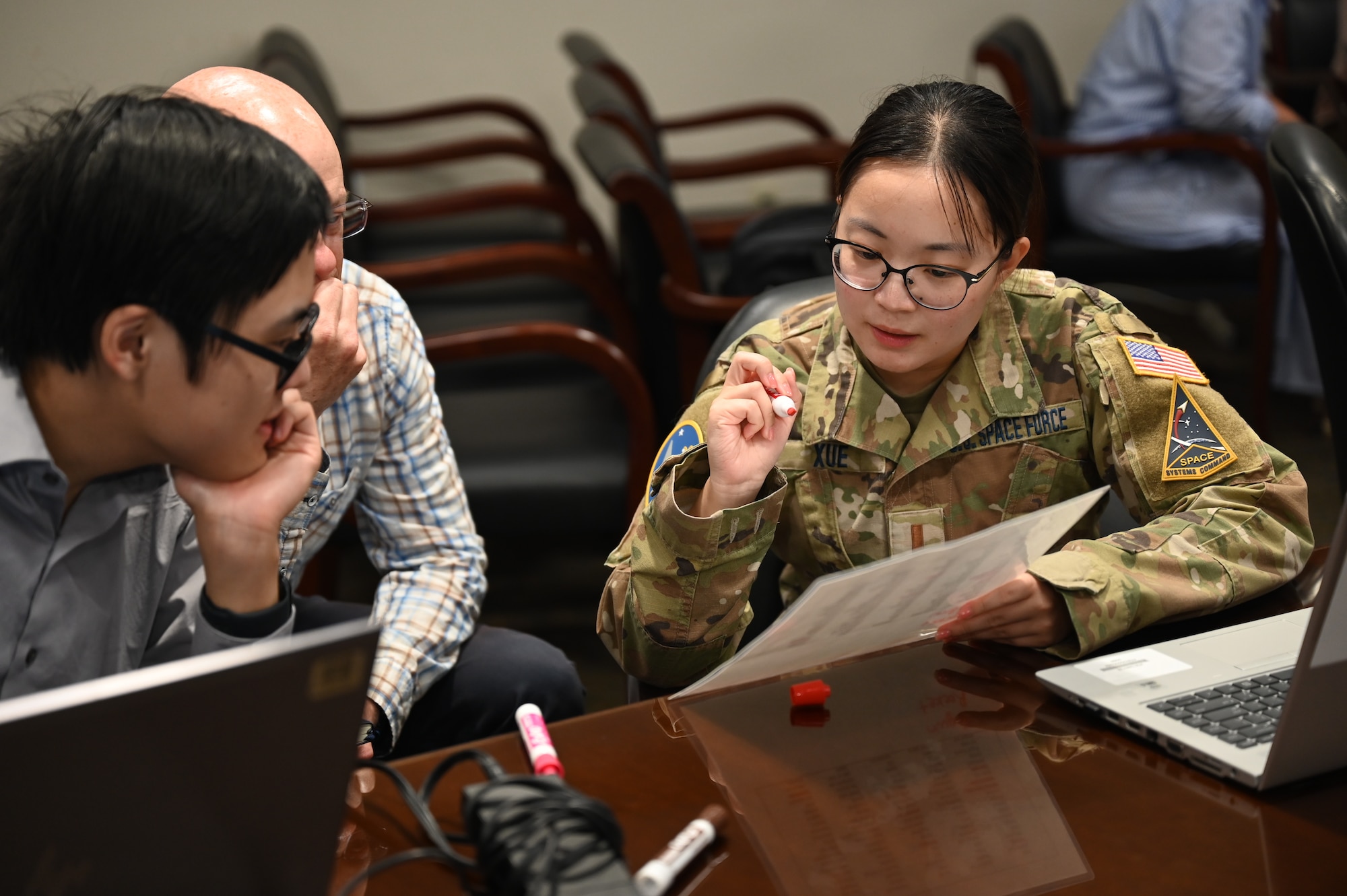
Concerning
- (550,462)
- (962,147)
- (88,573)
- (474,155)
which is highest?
(962,147)

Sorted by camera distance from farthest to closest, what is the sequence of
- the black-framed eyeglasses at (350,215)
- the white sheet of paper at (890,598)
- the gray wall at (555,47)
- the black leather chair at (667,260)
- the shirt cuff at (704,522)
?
the gray wall at (555,47) → the black leather chair at (667,260) → the black-framed eyeglasses at (350,215) → the shirt cuff at (704,522) → the white sheet of paper at (890,598)

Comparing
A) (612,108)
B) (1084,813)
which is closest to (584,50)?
(612,108)

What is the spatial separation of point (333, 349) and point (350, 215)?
0.61 ft

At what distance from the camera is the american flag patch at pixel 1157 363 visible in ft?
3.98

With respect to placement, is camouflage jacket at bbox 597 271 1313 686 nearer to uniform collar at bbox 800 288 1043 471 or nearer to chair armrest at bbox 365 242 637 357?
uniform collar at bbox 800 288 1043 471

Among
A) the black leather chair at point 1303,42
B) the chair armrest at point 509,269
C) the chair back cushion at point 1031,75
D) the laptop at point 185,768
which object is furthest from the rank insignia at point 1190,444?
the black leather chair at point 1303,42

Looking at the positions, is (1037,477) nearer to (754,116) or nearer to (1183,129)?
(1183,129)

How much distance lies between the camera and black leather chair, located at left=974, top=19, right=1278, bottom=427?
115 inches

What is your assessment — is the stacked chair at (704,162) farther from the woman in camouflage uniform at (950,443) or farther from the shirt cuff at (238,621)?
the shirt cuff at (238,621)

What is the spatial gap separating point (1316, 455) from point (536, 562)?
1953 millimetres

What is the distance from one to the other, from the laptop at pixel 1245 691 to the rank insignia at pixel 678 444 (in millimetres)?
358

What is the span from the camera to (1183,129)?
3.19 m

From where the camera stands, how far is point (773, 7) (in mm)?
3846

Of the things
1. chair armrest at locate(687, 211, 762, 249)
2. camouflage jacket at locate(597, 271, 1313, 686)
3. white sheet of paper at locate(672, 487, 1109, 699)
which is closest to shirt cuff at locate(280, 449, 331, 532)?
camouflage jacket at locate(597, 271, 1313, 686)
